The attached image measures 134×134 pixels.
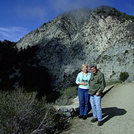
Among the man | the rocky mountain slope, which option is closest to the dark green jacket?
the man

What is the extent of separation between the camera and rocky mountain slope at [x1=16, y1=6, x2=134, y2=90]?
25.2m

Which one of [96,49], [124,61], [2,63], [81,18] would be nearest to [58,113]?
[124,61]

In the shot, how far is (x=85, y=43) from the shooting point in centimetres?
3122

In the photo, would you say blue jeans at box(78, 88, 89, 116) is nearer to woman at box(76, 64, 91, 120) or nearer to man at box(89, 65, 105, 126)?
woman at box(76, 64, 91, 120)

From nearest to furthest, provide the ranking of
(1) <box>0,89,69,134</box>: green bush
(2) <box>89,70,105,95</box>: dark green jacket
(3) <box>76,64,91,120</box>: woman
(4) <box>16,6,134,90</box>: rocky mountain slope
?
(1) <box>0,89,69,134</box>: green bush < (2) <box>89,70,105,95</box>: dark green jacket < (3) <box>76,64,91,120</box>: woman < (4) <box>16,6,134,90</box>: rocky mountain slope

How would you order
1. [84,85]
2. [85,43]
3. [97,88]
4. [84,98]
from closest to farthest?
[97,88] → [84,85] → [84,98] → [85,43]

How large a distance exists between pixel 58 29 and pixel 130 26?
53.8 ft

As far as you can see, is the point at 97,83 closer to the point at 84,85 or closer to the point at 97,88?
the point at 97,88

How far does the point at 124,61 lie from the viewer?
76.0ft

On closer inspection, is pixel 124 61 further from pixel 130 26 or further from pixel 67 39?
pixel 67 39

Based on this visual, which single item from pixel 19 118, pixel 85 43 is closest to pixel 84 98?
pixel 19 118

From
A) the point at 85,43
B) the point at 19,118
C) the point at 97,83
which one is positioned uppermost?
the point at 85,43

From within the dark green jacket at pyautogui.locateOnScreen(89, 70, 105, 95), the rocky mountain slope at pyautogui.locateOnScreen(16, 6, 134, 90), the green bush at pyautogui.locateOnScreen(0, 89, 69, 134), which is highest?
the rocky mountain slope at pyautogui.locateOnScreen(16, 6, 134, 90)

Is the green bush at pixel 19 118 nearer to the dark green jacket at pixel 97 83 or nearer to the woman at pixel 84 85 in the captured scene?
the woman at pixel 84 85
